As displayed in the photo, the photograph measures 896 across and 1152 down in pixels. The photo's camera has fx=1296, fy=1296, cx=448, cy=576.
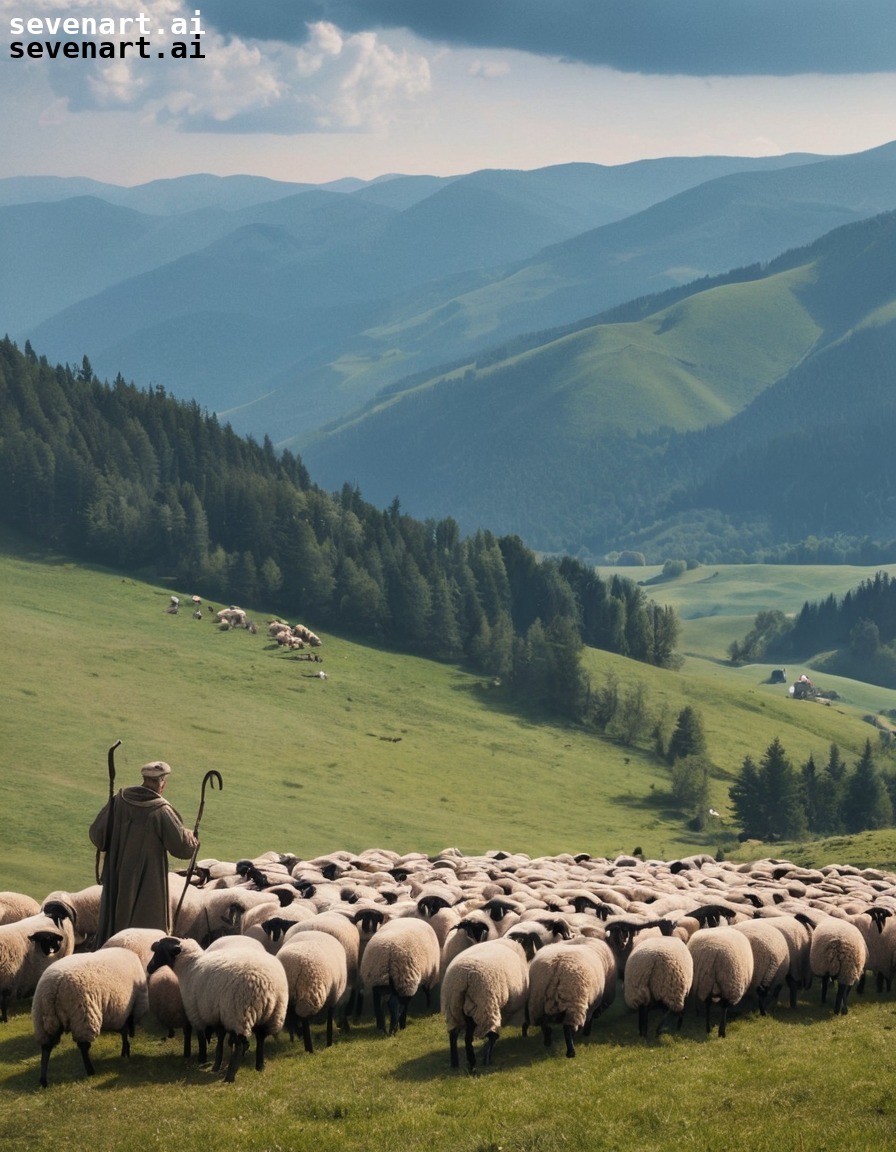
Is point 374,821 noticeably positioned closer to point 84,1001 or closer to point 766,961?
point 766,961

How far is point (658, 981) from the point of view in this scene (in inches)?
854

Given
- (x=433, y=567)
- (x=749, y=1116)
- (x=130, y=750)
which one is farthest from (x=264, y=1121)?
(x=433, y=567)

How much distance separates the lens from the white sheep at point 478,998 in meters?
20.1

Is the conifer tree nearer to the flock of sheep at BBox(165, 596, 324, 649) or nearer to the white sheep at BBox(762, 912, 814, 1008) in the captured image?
the flock of sheep at BBox(165, 596, 324, 649)

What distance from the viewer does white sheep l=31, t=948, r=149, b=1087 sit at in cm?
1892

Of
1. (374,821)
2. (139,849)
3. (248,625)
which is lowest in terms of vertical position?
(374,821)

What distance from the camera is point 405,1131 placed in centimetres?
1691

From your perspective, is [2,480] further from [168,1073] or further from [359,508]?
[168,1073]

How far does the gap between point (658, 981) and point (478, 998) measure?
3.45m

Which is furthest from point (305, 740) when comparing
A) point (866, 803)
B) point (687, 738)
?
point (866, 803)

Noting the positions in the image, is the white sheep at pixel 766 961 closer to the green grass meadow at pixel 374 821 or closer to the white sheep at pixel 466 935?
the green grass meadow at pixel 374 821

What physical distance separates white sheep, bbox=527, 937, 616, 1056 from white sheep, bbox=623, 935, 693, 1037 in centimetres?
58

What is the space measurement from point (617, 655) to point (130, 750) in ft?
270

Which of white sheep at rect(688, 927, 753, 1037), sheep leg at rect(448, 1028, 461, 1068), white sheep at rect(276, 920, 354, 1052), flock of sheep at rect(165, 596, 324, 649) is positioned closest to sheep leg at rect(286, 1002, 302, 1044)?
white sheep at rect(276, 920, 354, 1052)
